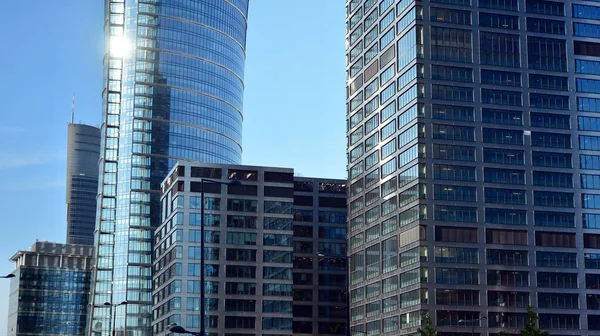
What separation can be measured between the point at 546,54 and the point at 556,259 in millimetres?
34496

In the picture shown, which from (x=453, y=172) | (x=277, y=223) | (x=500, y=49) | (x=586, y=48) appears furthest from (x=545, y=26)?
(x=277, y=223)

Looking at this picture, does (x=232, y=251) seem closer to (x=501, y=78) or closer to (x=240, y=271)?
(x=240, y=271)

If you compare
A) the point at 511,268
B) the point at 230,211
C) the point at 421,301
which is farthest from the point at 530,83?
the point at 230,211

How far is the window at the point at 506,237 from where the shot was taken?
6240 inches

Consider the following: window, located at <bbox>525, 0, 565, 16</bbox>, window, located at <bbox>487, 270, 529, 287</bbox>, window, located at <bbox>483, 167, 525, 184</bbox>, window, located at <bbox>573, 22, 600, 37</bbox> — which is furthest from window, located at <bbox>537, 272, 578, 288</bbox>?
window, located at <bbox>525, 0, 565, 16</bbox>

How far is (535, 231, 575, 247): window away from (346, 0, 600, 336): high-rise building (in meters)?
0.23

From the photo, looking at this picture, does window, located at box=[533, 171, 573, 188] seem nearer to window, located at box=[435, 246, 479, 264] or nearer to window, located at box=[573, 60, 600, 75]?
window, located at box=[435, 246, 479, 264]

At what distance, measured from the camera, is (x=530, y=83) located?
541ft

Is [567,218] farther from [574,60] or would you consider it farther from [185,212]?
[185,212]

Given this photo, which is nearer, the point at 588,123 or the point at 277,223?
the point at 588,123

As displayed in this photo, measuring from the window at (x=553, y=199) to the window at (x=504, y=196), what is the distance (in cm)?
255

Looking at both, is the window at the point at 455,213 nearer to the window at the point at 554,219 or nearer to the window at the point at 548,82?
the window at the point at 554,219

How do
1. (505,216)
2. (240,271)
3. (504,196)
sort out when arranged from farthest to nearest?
1. (240,271)
2. (504,196)
3. (505,216)

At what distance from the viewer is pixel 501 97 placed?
163375 mm
